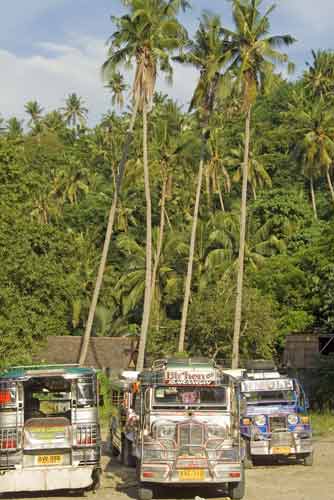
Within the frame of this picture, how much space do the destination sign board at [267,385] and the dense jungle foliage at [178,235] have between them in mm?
9777

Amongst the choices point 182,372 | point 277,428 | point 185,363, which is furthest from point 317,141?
point 182,372

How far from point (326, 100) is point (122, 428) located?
54474 mm

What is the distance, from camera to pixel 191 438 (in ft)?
51.8

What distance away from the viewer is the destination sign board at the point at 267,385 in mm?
22047

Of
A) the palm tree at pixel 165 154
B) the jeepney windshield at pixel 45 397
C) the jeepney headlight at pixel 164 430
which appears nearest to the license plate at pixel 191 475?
the jeepney headlight at pixel 164 430

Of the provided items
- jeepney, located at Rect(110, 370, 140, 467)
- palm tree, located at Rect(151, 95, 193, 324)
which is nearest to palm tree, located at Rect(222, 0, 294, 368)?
palm tree, located at Rect(151, 95, 193, 324)

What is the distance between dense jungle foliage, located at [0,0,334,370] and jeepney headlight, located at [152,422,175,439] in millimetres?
16471

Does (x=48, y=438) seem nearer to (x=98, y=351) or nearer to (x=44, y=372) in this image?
(x=44, y=372)

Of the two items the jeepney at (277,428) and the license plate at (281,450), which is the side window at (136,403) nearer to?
the jeepney at (277,428)

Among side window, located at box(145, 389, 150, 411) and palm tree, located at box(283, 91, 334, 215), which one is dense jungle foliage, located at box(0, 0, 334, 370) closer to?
palm tree, located at box(283, 91, 334, 215)

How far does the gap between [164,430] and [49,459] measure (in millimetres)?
2230

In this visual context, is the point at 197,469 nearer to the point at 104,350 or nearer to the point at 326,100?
the point at 104,350

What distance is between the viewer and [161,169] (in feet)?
163

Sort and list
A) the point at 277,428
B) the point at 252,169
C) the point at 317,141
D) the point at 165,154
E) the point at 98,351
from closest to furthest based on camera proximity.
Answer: the point at 277,428
the point at 98,351
the point at 165,154
the point at 317,141
the point at 252,169
